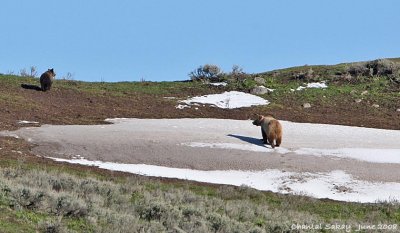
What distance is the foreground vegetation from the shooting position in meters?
12.2

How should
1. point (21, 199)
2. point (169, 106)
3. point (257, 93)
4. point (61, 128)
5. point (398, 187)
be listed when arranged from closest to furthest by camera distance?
point (21, 199) → point (398, 187) → point (61, 128) → point (169, 106) → point (257, 93)

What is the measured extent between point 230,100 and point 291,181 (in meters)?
19.1

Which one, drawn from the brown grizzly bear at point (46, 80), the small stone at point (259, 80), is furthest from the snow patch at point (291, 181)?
the small stone at point (259, 80)

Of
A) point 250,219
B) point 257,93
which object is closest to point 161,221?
point 250,219

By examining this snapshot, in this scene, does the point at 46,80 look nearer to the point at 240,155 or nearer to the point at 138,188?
the point at 240,155

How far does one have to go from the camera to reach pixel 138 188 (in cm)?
1791

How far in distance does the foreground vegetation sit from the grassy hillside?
1.0 inches

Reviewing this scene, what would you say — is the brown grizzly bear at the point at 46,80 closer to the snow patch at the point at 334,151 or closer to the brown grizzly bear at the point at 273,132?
the snow patch at the point at 334,151

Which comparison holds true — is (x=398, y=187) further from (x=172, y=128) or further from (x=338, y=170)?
(x=172, y=128)

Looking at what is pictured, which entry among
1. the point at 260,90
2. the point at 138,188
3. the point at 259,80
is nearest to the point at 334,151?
the point at 138,188

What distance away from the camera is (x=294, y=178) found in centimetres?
2209

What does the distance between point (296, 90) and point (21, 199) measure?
3401 cm

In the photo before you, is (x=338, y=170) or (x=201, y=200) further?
(x=338, y=170)

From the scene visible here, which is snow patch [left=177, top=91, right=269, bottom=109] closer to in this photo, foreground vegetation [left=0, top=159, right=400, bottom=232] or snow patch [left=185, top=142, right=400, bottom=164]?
snow patch [left=185, top=142, right=400, bottom=164]
